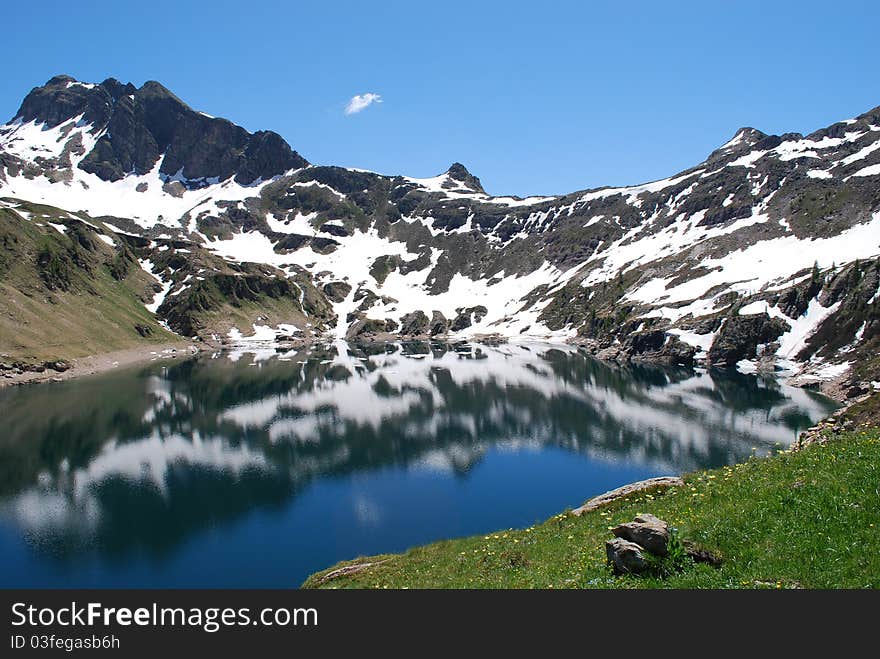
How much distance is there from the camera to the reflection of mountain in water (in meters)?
56.2

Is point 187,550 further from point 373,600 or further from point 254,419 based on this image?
point 254,419

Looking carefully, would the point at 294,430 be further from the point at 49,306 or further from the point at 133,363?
the point at 49,306

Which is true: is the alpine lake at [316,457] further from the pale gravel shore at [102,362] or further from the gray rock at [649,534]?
the gray rock at [649,534]

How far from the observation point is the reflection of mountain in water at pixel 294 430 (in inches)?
2212

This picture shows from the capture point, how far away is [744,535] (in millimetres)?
15031

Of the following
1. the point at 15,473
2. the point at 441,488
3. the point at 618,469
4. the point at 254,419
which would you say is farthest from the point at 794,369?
the point at 15,473

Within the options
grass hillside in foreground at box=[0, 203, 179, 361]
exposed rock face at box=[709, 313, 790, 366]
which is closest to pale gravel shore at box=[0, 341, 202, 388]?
grass hillside in foreground at box=[0, 203, 179, 361]

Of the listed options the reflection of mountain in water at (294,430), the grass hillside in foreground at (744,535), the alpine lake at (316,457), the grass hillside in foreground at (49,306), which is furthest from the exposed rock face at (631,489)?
the grass hillside in foreground at (49,306)

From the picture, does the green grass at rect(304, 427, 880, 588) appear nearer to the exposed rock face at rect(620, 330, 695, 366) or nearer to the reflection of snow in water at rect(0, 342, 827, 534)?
the reflection of snow in water at rect(0, 342, 827, 534)

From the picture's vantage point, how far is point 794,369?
373ft

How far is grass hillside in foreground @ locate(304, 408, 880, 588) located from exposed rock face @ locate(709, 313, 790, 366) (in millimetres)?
121892

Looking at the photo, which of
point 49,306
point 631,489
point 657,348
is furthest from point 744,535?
point 49,306

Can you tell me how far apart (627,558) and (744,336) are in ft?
447

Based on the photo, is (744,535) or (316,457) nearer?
(744,535)
